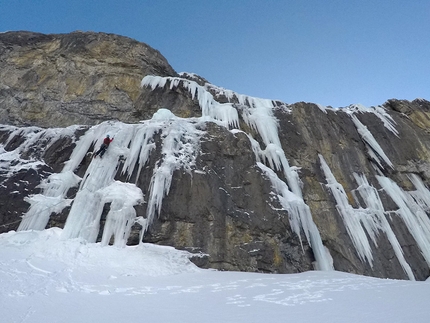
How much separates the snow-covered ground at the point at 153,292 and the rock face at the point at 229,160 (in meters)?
0.98

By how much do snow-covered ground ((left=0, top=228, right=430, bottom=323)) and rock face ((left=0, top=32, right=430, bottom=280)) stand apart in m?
0.98

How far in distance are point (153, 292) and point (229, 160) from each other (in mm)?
6008

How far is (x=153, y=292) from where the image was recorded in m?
5.19

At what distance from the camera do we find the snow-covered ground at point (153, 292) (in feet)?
12.5

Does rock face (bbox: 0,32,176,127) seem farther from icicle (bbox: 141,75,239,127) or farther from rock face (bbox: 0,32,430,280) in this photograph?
icicle (bbox: 141,75,239,127)

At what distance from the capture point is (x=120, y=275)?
636 centimetres

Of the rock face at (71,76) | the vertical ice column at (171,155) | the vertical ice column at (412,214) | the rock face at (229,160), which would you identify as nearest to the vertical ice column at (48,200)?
the rock face at (229,160)

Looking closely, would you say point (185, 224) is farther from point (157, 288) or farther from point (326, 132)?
point (326, 132)

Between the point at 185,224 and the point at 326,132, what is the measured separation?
9.57m

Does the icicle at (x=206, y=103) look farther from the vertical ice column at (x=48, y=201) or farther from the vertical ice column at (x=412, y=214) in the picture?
the vertical ice column at (x=412, y=214)

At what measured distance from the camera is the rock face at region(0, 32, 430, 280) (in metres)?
8.98

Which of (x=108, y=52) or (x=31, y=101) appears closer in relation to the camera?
(x=31, y=101)

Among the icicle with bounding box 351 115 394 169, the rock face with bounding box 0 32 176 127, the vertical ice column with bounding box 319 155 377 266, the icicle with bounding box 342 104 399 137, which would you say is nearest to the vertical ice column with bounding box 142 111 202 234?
the rock face with bounding box 0 32 176 127

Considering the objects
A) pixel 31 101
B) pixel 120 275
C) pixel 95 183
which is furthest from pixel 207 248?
pixel 31 101
